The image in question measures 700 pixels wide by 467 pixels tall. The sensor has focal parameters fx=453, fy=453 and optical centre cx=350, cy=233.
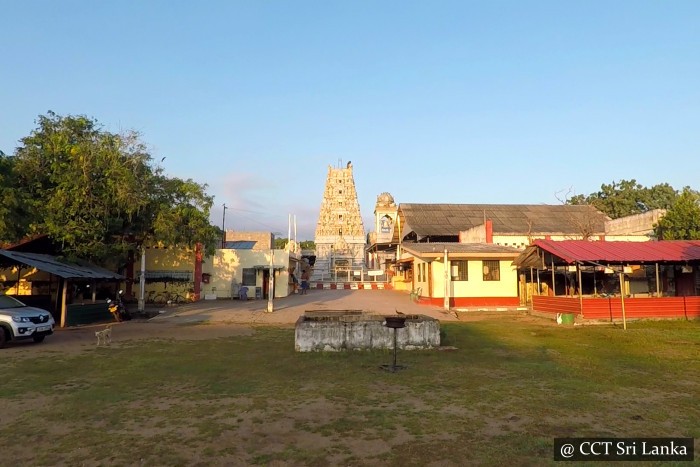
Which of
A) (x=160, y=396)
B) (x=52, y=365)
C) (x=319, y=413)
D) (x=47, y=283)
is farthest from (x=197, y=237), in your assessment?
(x=319, y=413)

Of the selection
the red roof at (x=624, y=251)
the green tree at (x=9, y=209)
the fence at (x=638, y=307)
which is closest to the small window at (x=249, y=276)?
the green tree at (x=9, y=209)

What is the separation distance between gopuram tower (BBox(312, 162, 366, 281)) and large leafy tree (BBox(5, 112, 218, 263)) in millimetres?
39407

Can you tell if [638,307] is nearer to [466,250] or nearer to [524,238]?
[466,250]

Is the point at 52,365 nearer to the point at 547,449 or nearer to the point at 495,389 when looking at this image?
the point at 495,389

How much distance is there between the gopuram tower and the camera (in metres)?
63.7

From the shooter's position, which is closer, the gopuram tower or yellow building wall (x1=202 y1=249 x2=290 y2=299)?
yellow building wall (x1=202 y1=249 x2=290 y2=299)

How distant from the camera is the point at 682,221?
28.0 m

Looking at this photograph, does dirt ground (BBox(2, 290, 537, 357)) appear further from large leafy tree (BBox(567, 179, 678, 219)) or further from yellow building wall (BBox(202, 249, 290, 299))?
large leafy tree (BBox(567, 179, 678, 219))

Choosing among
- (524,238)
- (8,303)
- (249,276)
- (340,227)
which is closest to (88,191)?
(8,303)

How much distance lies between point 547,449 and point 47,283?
79.0 ft

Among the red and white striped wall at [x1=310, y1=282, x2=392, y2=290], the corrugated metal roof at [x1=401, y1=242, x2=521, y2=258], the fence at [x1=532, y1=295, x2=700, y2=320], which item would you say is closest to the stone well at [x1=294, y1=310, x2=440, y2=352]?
the fence at [x1=532, y1=295, x2=700, y2=320]

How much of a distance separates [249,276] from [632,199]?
46352mm

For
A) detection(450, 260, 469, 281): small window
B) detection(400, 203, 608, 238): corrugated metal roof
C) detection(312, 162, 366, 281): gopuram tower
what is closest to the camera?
detection(450, 260, 469, 281): small window

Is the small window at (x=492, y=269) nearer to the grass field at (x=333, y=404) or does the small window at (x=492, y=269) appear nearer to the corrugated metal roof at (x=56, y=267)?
the grass field at (x=333, y=404)
